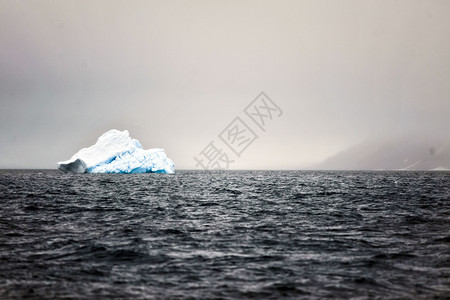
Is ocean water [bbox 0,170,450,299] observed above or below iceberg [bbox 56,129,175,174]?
below

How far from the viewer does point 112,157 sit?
98.4 m

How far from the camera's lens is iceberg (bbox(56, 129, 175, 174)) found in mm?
98125

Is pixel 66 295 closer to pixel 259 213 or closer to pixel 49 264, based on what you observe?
pixel 49 264

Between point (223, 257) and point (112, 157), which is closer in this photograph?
point (223, 257)

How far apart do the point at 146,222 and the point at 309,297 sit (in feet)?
40.1

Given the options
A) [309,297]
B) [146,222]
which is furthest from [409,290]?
[146,222]

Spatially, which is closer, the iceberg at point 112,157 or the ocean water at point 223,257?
the ocean water at point 223,257

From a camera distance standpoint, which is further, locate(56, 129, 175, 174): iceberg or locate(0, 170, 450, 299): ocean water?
locate(56, 129, 175, 174): iceberg

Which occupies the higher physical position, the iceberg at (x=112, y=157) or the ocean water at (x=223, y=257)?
the iceberg at (x=112, y=157)

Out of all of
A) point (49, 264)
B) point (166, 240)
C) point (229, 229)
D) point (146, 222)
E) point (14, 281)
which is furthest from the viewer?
point (146, 222)

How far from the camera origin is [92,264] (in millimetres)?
11047

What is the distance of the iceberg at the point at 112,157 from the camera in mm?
98125

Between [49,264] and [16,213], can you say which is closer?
[49,264]

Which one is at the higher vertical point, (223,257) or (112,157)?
(112,157)
